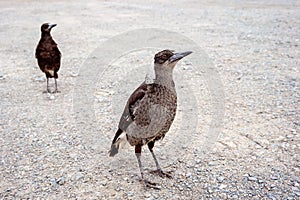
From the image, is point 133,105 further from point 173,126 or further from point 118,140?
point 173,126

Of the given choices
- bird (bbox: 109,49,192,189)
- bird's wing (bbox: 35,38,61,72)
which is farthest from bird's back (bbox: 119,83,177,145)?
bird's wing (bbox: 35,38,61,72)

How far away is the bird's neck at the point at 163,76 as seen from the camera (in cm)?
377

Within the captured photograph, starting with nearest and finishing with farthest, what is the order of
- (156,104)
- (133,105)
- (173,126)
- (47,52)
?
(156,104), (133,105), (173,126), (47,52)

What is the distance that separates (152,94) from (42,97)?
3612 millimetres

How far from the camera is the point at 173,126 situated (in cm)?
542

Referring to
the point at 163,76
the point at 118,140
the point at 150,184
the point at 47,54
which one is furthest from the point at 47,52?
the point at 150,184

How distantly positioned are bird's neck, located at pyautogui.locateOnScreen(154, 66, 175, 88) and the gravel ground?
1.21 meters

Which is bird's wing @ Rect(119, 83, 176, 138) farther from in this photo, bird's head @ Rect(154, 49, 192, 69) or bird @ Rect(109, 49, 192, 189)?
bird's head @ Rect(154, 49, 192, 69)

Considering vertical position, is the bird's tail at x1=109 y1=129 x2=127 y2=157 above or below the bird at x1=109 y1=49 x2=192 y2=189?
below

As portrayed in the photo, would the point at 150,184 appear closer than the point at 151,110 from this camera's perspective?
No

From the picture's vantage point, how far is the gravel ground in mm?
4086

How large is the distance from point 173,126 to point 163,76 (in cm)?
178

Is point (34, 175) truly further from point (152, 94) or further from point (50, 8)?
point (50, 8)

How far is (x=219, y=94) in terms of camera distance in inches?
256
